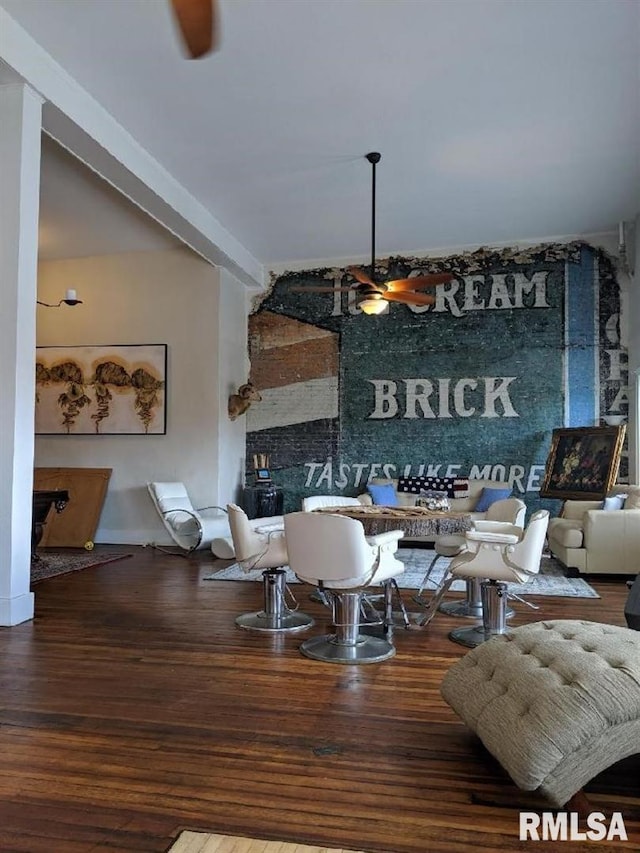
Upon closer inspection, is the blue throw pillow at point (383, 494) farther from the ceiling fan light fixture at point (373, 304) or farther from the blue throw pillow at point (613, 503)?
the ceiling fan light fixture at point (373, 304)

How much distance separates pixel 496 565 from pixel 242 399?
17.1 feet

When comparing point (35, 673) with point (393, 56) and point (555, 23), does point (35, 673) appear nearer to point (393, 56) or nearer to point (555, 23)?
point (393, 56)

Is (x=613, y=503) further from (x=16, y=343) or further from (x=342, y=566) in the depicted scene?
(x=16, y=343)

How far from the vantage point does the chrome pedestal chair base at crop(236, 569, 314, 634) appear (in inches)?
176

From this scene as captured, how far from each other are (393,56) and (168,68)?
5.37ft

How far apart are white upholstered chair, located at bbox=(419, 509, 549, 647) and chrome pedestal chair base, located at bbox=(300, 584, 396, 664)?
1.97 feet

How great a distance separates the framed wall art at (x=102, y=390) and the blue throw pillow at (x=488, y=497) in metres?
4.25

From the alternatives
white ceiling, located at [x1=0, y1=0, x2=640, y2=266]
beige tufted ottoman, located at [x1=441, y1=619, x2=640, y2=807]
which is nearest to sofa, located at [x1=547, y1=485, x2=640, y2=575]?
white ceiling, located at [x1=0, y1=0, x2=640, y2=266]

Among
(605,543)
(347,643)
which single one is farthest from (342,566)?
(605,543)

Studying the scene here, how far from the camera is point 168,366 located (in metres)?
8.61

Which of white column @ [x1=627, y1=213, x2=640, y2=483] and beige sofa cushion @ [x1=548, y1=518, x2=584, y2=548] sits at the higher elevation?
white column @ [x1=627, y1=213, x2=640, y2=483]

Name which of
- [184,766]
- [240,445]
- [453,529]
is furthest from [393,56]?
[240,445]

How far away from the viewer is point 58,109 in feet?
15.4

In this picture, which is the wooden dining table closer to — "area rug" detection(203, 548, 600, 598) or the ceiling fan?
"area rug" detection(203, 548, 600, 598)
